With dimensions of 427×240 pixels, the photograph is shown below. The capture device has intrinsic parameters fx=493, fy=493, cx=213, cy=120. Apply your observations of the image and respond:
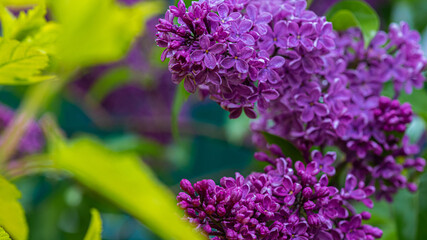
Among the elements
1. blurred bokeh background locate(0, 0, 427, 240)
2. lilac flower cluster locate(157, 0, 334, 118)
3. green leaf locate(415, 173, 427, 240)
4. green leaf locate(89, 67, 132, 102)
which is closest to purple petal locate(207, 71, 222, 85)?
lilac flower cluster locate(157, 0, 334, 118)

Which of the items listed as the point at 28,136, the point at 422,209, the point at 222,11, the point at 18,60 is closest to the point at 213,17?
the point at 222,11

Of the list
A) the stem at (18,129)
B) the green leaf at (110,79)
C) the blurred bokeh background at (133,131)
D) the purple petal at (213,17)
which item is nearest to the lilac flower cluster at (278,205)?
the purple petal at (213,17)

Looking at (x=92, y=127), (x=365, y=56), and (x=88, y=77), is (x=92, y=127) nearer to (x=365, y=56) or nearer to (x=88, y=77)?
(x=88, y=77)

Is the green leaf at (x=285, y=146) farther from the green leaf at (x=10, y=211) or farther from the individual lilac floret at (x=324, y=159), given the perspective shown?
the green leaf at (x=10, y=211)

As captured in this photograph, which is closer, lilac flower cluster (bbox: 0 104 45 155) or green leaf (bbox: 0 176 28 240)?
green leaf (bbox: 0 176 28 240)

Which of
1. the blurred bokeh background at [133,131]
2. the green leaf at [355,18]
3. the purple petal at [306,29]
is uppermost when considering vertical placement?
the green leaf at [355,18]

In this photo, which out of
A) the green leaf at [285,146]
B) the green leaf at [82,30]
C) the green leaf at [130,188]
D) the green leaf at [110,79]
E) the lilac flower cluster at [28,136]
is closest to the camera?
the green leaf at [130,188]

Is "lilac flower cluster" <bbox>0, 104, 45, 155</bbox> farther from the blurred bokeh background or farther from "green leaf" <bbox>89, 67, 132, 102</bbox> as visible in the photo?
"green leaf" <bbox>89, 67, 132, 102</bbox>
